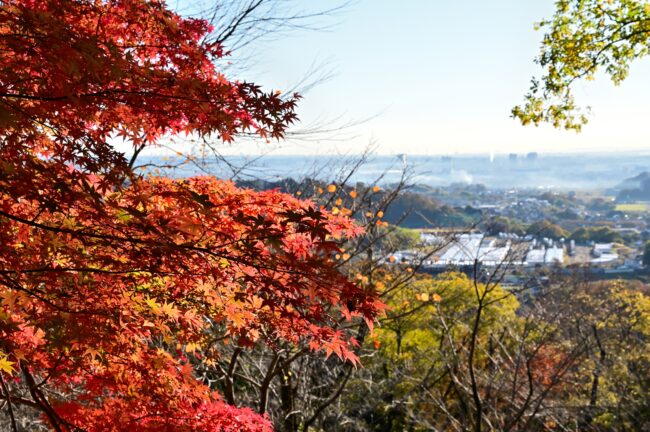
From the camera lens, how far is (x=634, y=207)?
76.6 meters

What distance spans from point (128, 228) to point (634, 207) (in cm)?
8789

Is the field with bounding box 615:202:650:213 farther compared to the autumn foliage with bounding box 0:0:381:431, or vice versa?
the field with bounding box 615:202:650:213

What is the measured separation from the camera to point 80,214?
2.80 meters

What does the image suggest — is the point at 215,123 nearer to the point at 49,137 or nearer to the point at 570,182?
the point at 49,137

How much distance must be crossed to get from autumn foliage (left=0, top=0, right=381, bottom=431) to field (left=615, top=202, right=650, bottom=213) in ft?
268

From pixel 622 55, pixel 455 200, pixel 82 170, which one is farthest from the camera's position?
pixel 455 200

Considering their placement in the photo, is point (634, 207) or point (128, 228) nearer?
point (128, 228)

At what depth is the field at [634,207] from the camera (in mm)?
73438

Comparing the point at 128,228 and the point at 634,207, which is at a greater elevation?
the point at 128,228

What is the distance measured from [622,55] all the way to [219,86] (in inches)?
212

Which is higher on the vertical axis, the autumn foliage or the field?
→ the autumn foliage

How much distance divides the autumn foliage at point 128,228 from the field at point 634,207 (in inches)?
3218

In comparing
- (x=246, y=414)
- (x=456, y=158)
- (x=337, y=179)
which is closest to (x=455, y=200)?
(x=337, y=179)

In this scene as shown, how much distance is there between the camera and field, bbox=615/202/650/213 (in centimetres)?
7344
